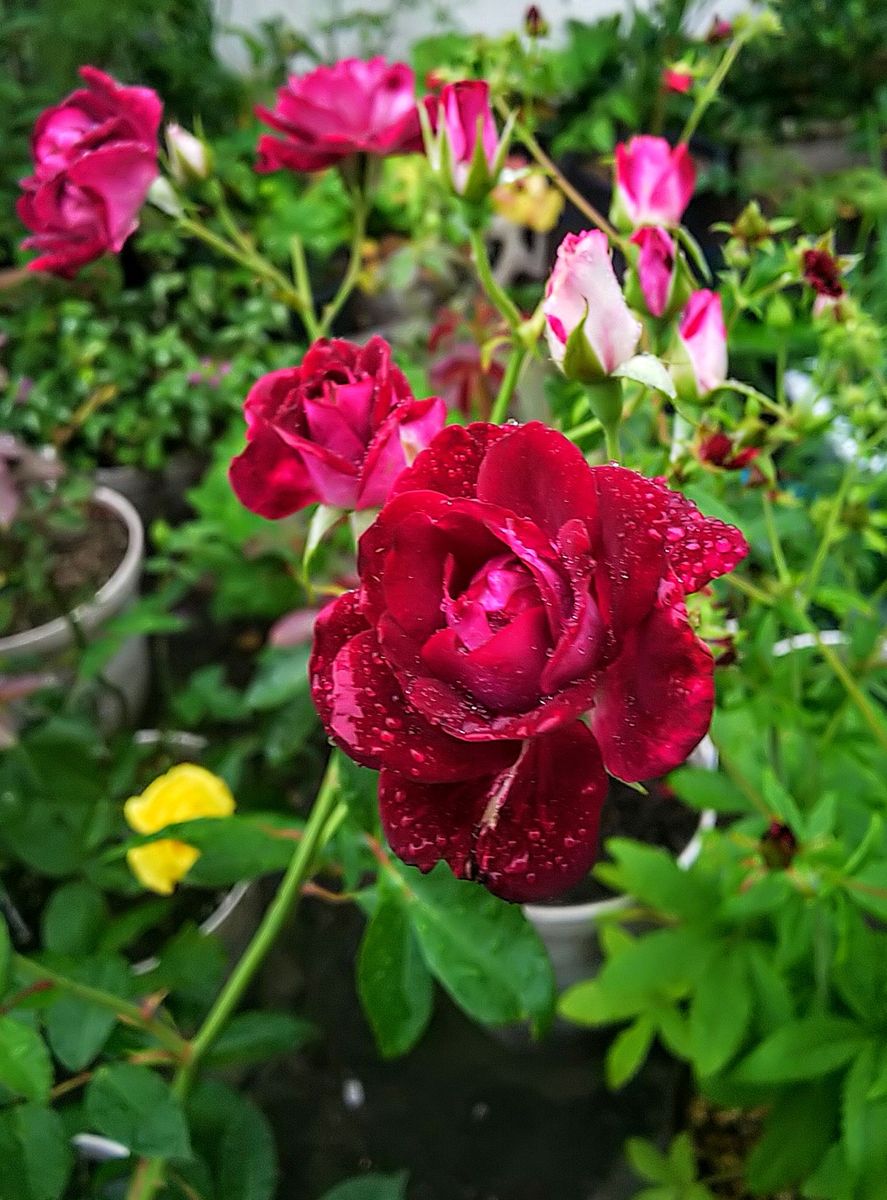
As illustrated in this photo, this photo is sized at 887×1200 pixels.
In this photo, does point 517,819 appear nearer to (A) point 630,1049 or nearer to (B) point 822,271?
(B) point 822,271

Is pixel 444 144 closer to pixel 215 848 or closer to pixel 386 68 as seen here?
pixel 386 68

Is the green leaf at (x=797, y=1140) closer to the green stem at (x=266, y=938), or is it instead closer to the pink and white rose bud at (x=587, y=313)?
the green stem at (x=266, y=938)

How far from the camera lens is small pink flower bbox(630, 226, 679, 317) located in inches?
14.5

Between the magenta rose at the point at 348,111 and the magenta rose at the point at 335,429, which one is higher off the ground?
the magenta rose at the point at 348,111

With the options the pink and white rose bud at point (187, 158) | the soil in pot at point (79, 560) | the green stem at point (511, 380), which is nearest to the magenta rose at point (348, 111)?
the pink and white rose bud at point (187, 158)

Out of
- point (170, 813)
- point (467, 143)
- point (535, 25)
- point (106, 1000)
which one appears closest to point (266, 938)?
point (106, 1000)

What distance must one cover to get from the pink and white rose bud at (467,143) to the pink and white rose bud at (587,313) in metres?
0.11

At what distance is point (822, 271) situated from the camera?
0.43m

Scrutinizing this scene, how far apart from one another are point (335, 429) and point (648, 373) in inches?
4.3

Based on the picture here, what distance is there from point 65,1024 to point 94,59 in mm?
1423

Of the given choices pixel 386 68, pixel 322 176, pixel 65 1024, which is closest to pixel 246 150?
pixel 322 176

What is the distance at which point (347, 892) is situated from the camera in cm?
53

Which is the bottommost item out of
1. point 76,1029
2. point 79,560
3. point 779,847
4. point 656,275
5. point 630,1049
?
point 79,560

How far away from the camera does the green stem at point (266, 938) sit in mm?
483
